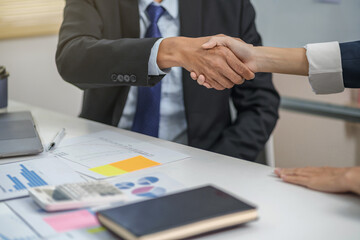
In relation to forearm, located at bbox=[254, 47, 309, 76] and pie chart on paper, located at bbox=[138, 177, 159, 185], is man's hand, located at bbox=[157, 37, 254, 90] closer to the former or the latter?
forearm, located at bbox=[254, 47, 309, 76]

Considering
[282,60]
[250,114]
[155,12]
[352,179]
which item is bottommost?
[250,114]

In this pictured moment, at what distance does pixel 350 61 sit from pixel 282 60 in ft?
0.85

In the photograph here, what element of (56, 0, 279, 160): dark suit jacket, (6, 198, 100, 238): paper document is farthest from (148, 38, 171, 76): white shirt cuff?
(6, 198, 100, 238): paper document

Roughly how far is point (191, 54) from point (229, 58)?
0.36 feet

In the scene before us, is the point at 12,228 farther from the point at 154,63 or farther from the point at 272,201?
the point at 154,63

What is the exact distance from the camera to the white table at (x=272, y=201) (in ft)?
2.38

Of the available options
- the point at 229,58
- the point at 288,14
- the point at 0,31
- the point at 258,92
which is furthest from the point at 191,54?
the point at 0,31

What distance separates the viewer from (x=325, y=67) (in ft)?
3.99

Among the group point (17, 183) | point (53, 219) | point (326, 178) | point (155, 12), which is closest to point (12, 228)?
point (53, 219)

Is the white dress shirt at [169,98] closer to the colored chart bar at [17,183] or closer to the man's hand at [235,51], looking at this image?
the man's hand at [235,51]

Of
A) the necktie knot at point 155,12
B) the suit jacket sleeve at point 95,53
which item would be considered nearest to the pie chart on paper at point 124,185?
the suit jacket sleeve at point 95,53

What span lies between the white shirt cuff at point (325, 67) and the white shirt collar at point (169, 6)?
0.54 metres

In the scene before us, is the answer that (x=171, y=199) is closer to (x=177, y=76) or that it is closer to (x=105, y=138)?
(x=105, y=138)

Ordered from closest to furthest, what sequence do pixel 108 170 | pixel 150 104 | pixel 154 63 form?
pixel 108 170 → pixel 154 63 → pixel 150 104
